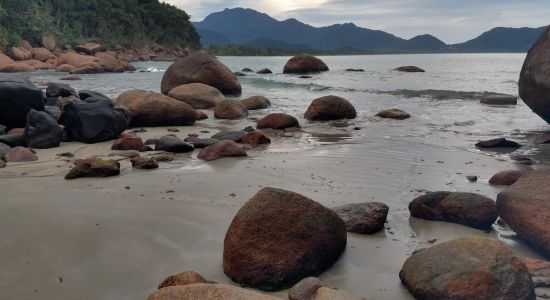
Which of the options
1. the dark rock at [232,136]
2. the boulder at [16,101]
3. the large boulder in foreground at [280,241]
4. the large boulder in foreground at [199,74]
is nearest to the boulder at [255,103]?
the large boulder in foreground at [199,74]

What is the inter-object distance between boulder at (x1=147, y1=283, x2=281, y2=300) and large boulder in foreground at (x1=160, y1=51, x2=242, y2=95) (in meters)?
13.6

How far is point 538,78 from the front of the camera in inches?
313

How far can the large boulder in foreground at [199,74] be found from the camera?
51.2 ft

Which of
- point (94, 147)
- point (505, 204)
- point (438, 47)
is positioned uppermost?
point (505, 204)

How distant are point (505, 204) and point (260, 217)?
1.93 m

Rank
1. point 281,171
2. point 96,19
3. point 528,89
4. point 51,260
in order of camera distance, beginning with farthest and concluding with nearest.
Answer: point 96,19, point 528,89, point 281,171, point 51,260

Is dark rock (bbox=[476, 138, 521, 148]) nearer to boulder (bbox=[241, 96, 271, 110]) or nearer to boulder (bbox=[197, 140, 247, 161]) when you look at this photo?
boulder (bbox=[197, 140, 247, 161])

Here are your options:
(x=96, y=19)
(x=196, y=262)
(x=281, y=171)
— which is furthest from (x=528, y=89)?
(x=96, y=19)

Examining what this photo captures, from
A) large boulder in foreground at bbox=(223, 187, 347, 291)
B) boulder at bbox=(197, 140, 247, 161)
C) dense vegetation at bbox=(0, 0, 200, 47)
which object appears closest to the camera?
large boulder in foreground at bbox=(223, 187, 347, 291)

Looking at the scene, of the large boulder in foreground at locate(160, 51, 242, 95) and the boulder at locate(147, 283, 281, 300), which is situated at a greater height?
the boulder at locate(147, 283, 281, 300)

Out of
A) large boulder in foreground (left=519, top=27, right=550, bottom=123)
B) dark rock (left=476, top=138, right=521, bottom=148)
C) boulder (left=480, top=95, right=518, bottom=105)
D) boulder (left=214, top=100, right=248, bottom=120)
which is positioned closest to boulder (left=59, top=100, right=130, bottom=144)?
boulder (left=214, top=100, right=248, bottom=120)

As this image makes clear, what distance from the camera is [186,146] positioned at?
21.3 feet

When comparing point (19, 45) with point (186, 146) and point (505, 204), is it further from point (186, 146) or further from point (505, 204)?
point (505, 204)

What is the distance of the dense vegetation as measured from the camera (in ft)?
132
